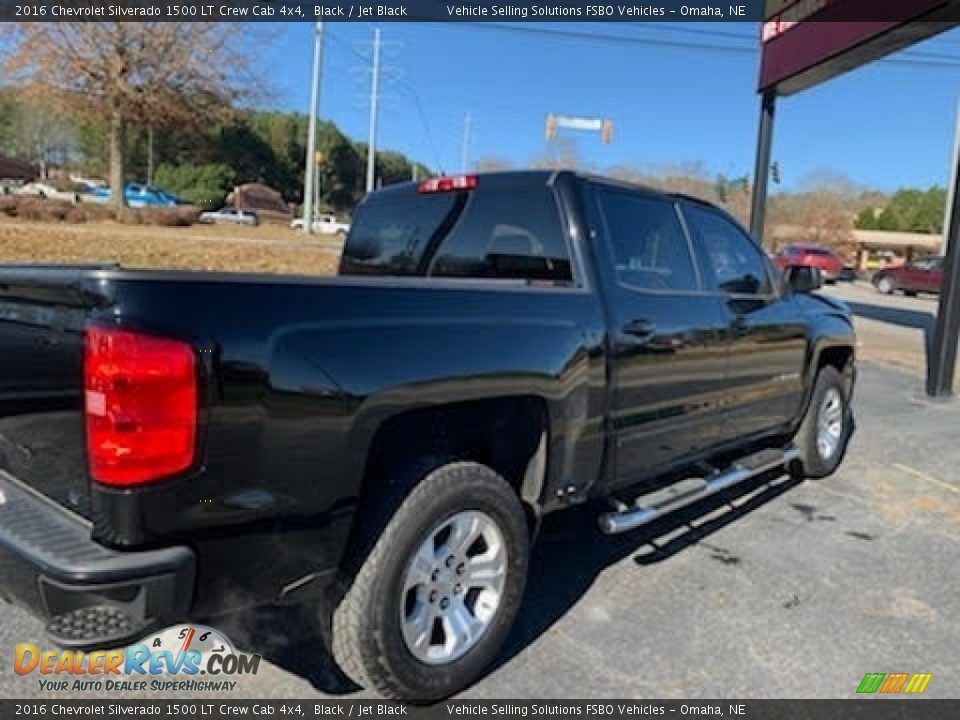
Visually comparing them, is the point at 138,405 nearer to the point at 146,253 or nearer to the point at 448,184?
the point at 448,184

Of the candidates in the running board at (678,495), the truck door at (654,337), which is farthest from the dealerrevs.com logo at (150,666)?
the truck door at (654,337)

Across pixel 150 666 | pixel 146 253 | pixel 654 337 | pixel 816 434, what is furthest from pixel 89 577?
pixel 146 253

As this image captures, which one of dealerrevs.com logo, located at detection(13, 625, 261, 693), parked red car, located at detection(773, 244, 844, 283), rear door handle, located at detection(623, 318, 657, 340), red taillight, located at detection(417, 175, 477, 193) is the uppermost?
parked red car, located at detection(773, 244, 844, 283)

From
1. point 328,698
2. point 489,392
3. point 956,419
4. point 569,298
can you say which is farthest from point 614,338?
point 956,419

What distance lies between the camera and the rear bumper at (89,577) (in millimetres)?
2023

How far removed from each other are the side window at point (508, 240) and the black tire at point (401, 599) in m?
1.12

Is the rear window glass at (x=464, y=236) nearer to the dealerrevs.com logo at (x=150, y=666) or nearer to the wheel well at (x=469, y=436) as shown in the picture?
the wheel well at (x=469, y=436)

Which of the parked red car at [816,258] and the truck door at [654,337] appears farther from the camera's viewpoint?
the parked red car at [816,258]

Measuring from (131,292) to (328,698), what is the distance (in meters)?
1.58

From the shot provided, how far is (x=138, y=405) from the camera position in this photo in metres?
2.03

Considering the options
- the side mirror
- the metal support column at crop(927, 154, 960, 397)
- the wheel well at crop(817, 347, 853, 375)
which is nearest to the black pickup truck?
the side mirror

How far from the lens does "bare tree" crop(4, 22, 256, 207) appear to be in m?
28.4

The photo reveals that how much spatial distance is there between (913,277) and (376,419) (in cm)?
3450

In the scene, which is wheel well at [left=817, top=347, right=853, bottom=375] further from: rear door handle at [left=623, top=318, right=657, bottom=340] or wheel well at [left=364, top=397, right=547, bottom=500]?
wheel well at [left=364, top=397, right=547, bottom=500]
